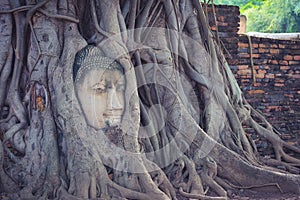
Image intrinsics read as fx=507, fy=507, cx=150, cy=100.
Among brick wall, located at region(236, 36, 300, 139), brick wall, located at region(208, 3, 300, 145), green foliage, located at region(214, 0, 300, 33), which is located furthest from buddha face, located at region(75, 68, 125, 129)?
green foliage, located at region(214, 0, 300, 33)

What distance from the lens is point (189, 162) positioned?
458 cm

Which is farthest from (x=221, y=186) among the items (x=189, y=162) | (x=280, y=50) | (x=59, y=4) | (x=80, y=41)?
(x=280, y=50)

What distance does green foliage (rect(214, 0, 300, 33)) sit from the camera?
15859 millimetres

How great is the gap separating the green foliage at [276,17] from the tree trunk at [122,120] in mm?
11196

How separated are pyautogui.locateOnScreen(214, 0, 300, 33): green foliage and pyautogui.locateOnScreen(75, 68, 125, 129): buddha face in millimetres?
12178

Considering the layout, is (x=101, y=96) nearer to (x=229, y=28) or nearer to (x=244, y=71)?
(x=229, y=28)

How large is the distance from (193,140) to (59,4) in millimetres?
1744

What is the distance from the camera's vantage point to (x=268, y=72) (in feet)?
22.4

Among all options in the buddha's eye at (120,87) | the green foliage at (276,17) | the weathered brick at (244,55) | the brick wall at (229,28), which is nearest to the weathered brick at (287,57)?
the weathered brick at (244,55)

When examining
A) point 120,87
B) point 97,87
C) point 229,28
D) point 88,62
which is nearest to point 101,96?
point 97,87

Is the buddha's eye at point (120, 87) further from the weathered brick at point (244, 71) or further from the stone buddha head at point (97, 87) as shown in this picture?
the weathered brick at point (244, 71)

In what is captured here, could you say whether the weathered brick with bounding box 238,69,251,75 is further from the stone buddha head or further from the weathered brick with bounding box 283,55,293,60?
the stone buddha head

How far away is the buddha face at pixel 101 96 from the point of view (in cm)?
414

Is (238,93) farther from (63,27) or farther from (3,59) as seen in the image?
(3,59)
